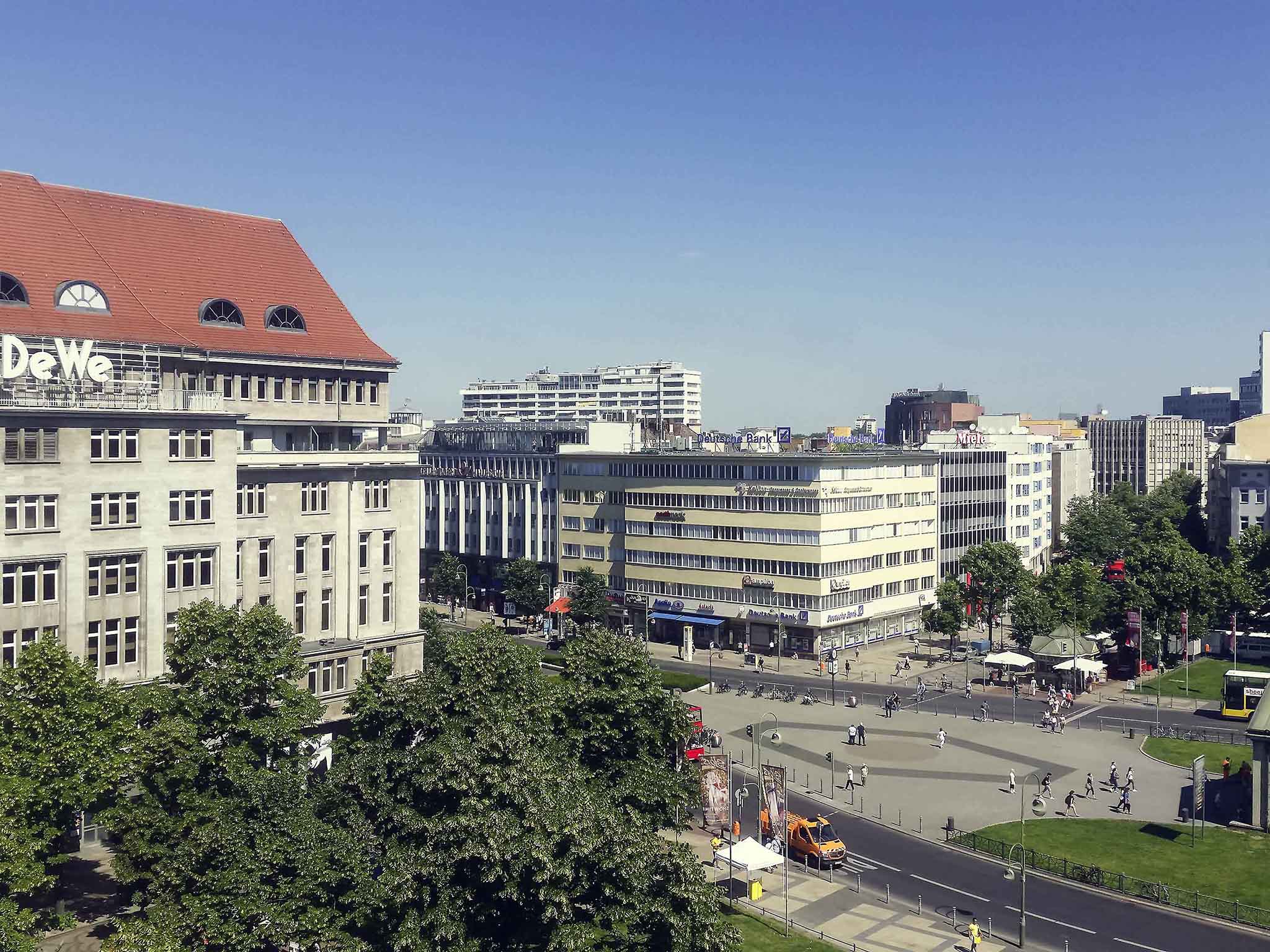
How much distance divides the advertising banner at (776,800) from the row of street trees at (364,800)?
4.30 m

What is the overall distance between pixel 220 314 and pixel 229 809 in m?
49.0

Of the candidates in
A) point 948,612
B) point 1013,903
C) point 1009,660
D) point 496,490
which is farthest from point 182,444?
point 496,490

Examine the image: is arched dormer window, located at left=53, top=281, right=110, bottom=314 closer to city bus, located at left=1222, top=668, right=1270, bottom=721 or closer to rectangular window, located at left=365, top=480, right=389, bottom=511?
rectangular window, located at left=365, top=480, right=389, bottom=511

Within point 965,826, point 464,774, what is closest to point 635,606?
point 965,826

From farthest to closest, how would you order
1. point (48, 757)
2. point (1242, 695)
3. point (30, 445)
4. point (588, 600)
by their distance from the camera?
point (588, 600), point (1242, 695), point (30, 445), point (48, 757)

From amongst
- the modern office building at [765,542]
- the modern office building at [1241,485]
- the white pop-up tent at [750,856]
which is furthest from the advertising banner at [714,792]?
the modern office building at [1241,485]

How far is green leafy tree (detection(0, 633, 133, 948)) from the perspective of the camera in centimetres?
4666

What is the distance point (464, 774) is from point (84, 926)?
75.1ft

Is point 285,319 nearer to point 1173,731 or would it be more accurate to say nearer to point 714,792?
point 714,792

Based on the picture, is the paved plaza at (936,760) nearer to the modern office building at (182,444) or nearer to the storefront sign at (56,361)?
the modern office building at (182,444)

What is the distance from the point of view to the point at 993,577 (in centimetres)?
12506

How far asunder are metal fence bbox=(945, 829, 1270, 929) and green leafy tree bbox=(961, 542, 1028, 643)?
62642mm

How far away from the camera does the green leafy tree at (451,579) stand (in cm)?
15175

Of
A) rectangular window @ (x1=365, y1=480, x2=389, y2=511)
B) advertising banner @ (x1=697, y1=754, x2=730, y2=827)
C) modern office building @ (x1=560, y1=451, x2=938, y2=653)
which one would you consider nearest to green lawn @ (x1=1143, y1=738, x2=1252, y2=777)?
advertising banner @ (x1=697, y1=754, x2=730, y2=827)
